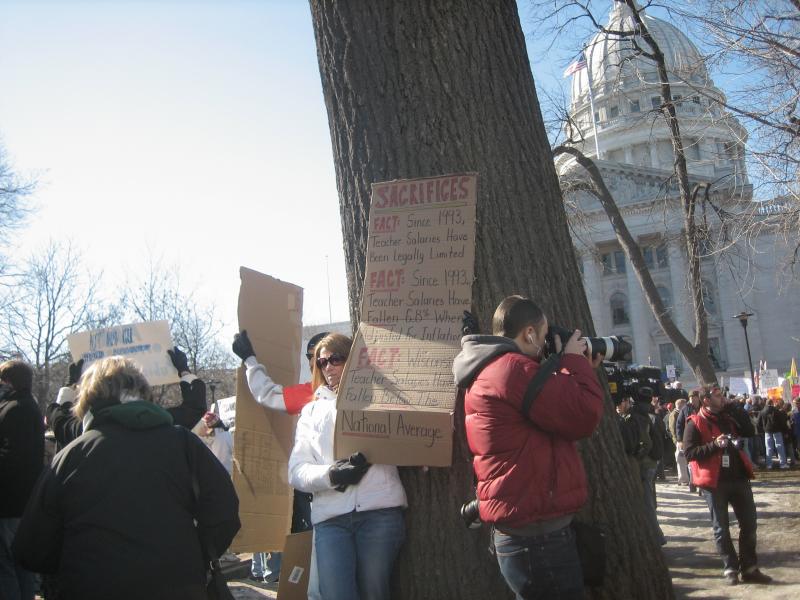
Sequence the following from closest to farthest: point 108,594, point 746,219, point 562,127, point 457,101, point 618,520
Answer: point 108,594, point 618,520, point 457,101, point 746,219, point 562,127

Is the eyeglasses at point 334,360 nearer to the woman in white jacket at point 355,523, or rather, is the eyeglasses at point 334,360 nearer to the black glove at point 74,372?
the woman in white jacket at point 355,523

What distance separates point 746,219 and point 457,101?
1051 cm

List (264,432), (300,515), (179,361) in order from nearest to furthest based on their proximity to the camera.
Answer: (264,432) → (179,361) → (300,515)

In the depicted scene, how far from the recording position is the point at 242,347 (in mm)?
Result: 4664

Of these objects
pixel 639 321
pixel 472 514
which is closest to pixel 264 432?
pixel 472 514

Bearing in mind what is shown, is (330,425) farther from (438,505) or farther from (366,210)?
(366,210)

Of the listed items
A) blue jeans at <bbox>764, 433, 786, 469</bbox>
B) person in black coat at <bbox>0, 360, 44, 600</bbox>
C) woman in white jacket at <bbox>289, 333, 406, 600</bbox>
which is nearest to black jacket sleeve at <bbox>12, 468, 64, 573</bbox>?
woman in white jacket at <bbox>289, 333, 406, 600</bbox>

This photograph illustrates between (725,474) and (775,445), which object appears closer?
(725,474)

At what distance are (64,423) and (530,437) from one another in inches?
140

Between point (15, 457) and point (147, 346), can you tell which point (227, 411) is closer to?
point (147, 346)

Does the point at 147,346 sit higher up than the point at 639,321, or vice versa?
the point at 639,321

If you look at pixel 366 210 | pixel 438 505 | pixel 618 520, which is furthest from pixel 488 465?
pixel 366 210

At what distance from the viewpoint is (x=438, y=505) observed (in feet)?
11.6

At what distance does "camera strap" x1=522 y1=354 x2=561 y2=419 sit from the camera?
2814 mm
